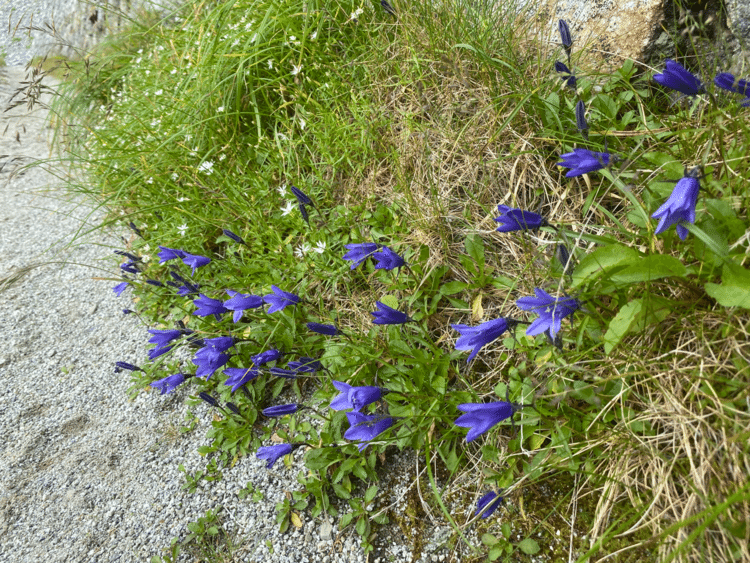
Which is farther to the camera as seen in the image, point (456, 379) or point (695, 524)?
point (456, 379)

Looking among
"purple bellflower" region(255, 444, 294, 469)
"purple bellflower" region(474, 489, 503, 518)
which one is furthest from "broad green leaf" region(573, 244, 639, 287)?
"purple bellflower" region(255, 444, 294, 469)

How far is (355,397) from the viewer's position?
1748 millimetres

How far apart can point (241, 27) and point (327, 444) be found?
9.55ft

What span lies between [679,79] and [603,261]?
70 cm

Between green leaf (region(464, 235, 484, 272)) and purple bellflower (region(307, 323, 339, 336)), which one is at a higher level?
green leaf (region(464, 235, 484, 272))

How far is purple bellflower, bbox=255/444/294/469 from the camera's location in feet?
6.47

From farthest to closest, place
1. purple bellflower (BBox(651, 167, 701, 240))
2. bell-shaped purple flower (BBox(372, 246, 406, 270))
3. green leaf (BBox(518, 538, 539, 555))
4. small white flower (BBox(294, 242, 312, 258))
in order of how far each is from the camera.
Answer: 1. small white flower (BBox(294, 242, 312, 258))
2. bell-shaped purple flower (BBox(372, 246, 406, 270))
3. green leaf (BBox(518, 538, 539, 555))
4. purple bellflower (BBox(651, 167, 701, 240))

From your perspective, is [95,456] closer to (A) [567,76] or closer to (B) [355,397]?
(B) [355,397]

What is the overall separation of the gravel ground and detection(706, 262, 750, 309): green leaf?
4.67ft

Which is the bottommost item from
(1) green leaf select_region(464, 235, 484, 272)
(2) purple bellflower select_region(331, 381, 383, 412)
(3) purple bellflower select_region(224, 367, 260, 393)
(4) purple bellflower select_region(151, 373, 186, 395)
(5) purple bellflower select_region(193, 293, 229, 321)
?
(4) purple bellflower select_region(151, 373, 186, 395)

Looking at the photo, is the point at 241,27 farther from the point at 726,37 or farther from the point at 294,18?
the point at 726,37

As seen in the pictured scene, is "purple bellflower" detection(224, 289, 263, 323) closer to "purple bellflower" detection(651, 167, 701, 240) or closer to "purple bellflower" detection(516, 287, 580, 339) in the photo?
"purple bellflower" detection(516, 287, 580, 339)

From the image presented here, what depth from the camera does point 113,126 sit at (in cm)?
404

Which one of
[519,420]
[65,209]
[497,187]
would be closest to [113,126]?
[65,209]
